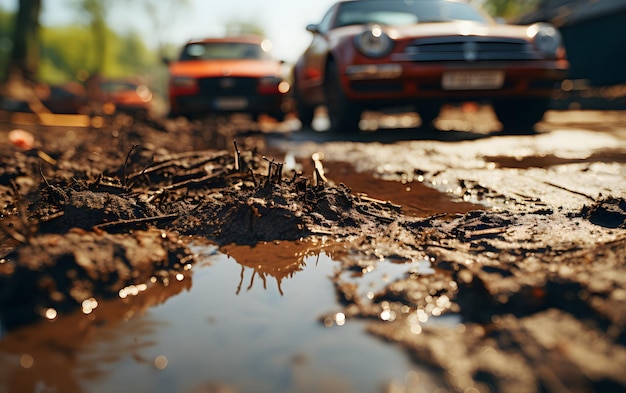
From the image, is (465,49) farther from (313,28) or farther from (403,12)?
(313,28)

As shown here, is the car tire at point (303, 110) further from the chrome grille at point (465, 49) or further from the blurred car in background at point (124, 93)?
the blurred car in background at point (124, 93)

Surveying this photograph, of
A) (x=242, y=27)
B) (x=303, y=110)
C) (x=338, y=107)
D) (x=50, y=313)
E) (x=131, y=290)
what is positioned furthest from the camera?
(x=242, y=27)

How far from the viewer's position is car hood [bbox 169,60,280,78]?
24.1 ft

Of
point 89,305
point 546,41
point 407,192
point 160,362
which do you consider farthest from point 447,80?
point 160,362

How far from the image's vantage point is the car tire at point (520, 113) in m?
5.43

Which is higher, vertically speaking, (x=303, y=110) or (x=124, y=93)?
(x=303, y=110)

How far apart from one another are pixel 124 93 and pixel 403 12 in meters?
12.2

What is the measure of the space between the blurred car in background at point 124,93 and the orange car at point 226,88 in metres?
7.42

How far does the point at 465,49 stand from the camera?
4781 millimetres

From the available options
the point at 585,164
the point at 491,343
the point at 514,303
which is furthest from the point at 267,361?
the point at 585,164

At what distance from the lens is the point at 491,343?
40.4 inches

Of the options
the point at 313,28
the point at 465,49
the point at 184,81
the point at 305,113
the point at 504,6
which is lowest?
the point at 305,113

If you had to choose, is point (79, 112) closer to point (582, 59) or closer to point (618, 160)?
point (618, 160)

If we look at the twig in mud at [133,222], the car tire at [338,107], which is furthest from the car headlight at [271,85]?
the twig in mud at [133,222]
